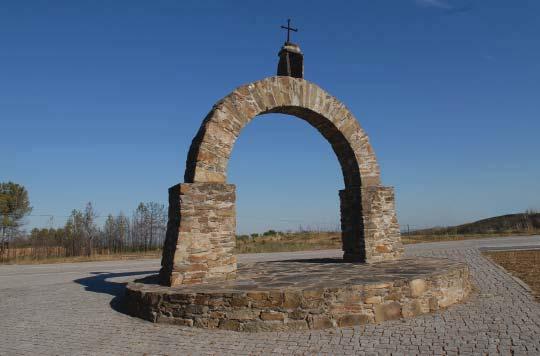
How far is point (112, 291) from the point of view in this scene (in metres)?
9.26

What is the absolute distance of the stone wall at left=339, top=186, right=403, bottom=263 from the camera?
8.97 metres

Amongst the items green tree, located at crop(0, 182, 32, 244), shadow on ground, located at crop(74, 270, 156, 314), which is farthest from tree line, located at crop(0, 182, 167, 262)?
shadow on ground, located at crop(74, 270, 156, 314)

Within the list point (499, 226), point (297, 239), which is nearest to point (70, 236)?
point (297, 239)

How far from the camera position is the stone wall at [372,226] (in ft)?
29.4

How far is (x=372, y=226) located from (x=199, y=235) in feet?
13.9

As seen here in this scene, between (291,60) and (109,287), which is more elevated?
(291,60)

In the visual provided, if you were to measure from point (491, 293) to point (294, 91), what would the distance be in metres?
5.93

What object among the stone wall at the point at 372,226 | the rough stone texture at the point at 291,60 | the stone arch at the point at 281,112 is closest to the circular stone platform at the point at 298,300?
the stone wall at the point at 372,226

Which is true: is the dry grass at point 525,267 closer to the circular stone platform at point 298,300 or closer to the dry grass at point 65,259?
the circular stone platform at point 298,300

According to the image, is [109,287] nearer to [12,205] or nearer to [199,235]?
[199,235]

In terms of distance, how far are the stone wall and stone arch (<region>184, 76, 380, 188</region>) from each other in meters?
0.34

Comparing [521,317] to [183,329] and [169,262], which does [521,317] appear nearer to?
[183,329]

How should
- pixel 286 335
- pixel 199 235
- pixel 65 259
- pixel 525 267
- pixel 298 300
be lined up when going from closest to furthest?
pixel 286 335
pixel 298 300
pixel 199 235
pixel 525 267
pixel 65 259

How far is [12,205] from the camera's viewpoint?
93.4 ft
